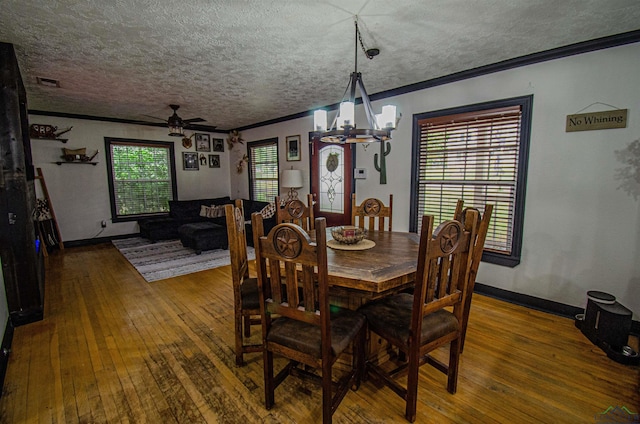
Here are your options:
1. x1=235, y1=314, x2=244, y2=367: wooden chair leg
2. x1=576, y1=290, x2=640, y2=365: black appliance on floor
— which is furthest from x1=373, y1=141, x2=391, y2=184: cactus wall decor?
x1=235, y1=314, x2=244, y2=367: wooden chair leg

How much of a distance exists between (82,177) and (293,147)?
4.08 m

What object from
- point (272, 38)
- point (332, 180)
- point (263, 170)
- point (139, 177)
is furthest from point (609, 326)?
point (139, 177)

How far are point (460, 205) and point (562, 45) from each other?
170 centimetres

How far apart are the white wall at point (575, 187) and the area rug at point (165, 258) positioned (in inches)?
152

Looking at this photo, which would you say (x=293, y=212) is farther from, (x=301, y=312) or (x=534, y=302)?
(x=534, y=302)

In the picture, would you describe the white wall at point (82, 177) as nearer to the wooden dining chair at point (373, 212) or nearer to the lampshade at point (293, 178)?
the lampshade at point (293, 178)

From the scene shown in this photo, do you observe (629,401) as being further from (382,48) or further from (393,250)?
(382,48)

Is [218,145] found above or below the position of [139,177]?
above

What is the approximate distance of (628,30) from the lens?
2.24m

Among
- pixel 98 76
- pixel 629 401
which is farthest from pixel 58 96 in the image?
pixel 629 401

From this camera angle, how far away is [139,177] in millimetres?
6062

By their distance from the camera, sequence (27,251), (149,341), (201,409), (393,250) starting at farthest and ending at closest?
(27,251), (149,341), (393,250), (201,409)

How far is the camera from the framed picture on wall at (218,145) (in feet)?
23.2

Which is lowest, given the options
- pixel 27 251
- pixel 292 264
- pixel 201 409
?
pixel 201 409
